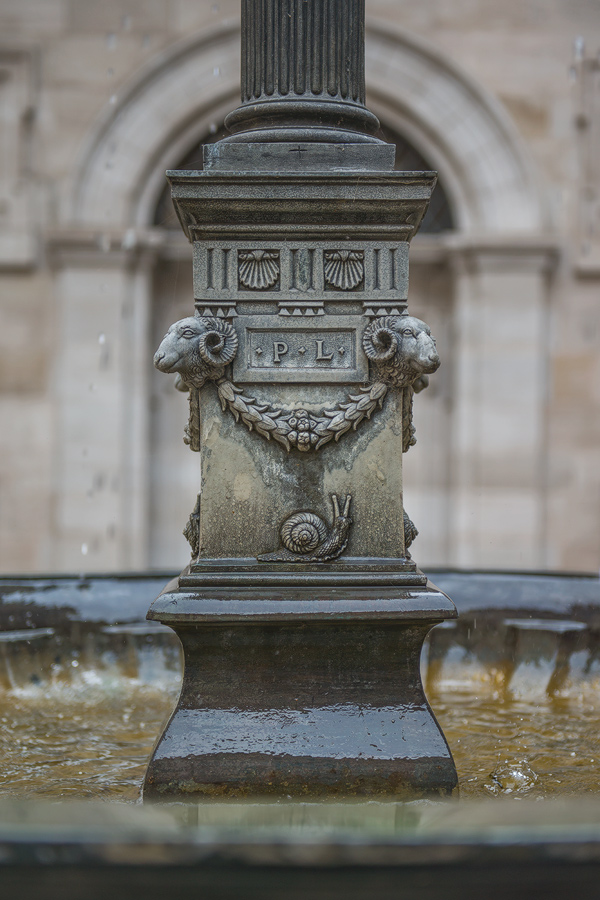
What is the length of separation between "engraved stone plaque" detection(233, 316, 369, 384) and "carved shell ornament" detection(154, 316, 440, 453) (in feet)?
0.13

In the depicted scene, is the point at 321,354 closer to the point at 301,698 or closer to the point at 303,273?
the point at 303,273

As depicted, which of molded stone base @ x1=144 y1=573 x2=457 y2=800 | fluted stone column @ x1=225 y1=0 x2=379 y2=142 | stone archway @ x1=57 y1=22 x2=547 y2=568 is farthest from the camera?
stone archway @ x1=57 y1=22 x2=547 y2=568

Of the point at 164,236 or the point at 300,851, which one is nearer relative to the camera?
the point at 300,851

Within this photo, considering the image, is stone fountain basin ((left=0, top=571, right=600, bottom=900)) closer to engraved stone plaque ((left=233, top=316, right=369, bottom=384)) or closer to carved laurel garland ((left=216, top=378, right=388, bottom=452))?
carved laurel garland ((left=216, top=378, right=388, bottom=452))

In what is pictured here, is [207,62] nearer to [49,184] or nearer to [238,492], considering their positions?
[49,184]

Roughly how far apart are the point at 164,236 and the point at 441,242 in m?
2.14

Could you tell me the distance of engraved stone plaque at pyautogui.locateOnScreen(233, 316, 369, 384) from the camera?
8.57ft

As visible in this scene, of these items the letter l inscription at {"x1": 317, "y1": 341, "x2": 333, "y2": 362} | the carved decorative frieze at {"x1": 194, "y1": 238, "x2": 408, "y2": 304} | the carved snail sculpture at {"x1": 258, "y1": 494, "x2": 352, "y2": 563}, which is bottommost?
the carved snail sculpture at {"x1": 258, "y1": 494, "x2": 352, "y2": 563}

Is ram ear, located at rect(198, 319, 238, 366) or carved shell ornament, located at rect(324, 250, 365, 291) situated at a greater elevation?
carved shell ornament, located at rect(324, 250, 365, 291)

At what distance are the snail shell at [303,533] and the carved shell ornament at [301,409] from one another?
0.62 feet

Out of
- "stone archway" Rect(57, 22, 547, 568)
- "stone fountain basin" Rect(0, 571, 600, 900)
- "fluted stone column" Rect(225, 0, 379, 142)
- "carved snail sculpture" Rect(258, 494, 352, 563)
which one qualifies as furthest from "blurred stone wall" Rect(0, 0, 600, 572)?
"stone fountain basin" Rect(0, 571, 600, 900)

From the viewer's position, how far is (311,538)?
257 cm

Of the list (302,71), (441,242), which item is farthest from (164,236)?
(302,71)

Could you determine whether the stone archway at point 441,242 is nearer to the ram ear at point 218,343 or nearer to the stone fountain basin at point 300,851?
the ram ear at point 218,343
